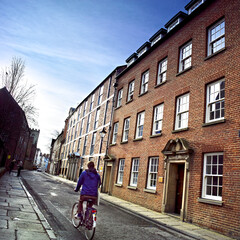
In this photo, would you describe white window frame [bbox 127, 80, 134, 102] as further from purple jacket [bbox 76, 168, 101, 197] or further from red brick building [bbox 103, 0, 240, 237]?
purple jacket [bbox 76, 168, 101, 197]

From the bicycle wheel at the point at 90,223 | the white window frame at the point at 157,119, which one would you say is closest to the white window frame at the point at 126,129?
the white window frame at the point at 157,119

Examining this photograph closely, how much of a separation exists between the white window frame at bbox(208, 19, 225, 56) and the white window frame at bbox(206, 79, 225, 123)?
1.76m

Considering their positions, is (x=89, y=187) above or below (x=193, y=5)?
below

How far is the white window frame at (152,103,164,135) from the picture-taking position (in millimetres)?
13679

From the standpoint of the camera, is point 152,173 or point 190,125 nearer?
point 190,125

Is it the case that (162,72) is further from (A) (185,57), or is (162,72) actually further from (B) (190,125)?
(B) (190,125)

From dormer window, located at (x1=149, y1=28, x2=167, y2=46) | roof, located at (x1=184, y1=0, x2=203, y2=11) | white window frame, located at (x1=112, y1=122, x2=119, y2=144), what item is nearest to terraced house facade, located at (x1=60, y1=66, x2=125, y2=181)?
white window frame, located at (x1=112, y1=122, x2=119, y2=144)

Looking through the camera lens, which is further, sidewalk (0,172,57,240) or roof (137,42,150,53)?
roof (137,42,150,53)

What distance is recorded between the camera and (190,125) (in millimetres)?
10930

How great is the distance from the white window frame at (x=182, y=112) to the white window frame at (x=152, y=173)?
256 cm

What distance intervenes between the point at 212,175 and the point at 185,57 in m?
6.75

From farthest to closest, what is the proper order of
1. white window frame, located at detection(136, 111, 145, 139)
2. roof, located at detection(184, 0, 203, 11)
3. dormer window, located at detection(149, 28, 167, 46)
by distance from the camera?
dormer window, located at detection(149, 28, 167, 46), white window frame, located at detection(136, 111, 145, 139), roof, located at detection(184, 0, 203, 11)

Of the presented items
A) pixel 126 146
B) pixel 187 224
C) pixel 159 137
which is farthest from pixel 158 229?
pixel 126 146

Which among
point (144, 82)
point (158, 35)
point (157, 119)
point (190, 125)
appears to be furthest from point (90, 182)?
point (158, 35)
